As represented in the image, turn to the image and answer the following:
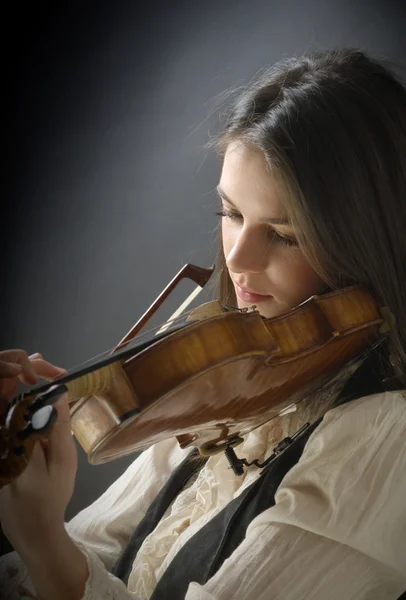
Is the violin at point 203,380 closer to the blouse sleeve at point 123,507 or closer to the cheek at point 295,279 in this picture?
the cheek at point 295,279

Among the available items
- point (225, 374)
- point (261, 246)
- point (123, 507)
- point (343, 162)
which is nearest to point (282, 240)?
point (261, 246)

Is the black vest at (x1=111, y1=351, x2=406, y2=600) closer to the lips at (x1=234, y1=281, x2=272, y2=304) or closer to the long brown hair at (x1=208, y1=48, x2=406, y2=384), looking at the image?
the long brown hair at (x1=208, y1=48, x2=406, y2=384)

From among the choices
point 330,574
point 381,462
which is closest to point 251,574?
point 330,574

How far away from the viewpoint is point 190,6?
4.81 ft

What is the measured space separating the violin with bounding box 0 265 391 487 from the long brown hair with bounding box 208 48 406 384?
0.15 feet

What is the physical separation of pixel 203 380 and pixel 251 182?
31 cm

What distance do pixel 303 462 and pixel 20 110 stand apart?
1.01 metres

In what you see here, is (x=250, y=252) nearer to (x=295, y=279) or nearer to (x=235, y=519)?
(x=295, y=279)

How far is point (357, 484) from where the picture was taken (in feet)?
2.89

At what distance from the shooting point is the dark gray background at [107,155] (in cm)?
148

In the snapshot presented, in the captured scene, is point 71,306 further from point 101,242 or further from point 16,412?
point 16,412

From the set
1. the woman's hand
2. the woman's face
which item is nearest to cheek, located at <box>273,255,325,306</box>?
the woman's face

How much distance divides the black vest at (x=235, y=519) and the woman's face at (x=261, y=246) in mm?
143

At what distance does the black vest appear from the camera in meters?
0.96
